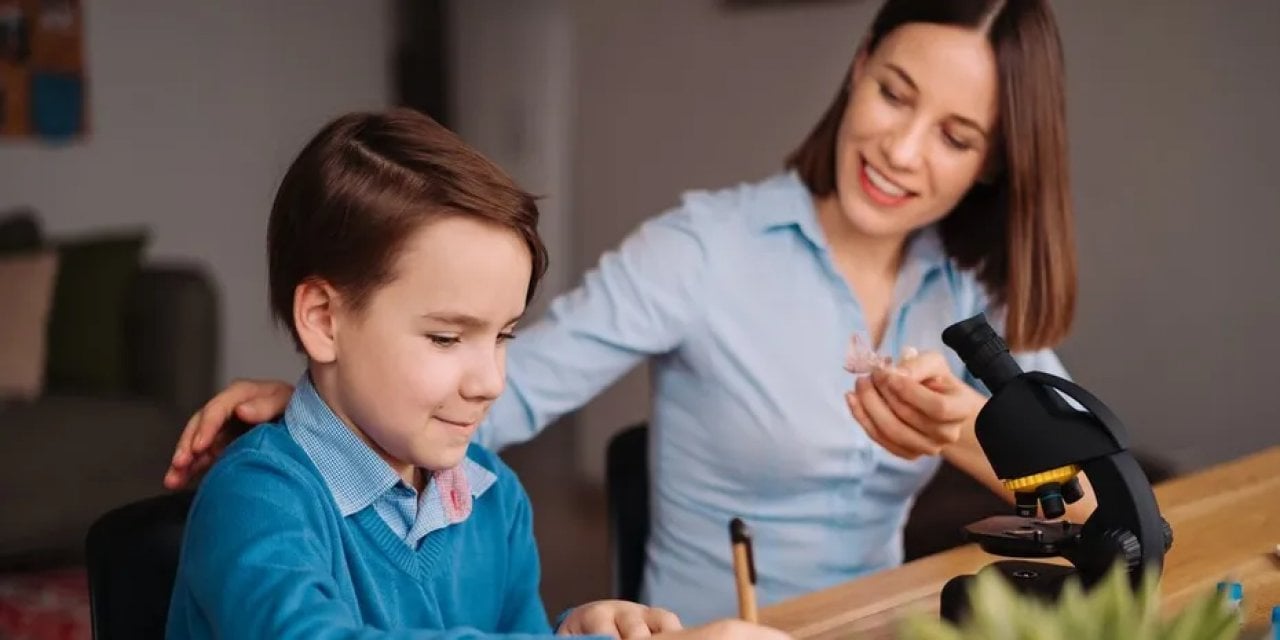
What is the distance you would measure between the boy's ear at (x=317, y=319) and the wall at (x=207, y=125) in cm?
377

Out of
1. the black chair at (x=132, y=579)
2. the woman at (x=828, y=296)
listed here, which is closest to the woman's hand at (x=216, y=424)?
the black chair at (x=132, y=579)

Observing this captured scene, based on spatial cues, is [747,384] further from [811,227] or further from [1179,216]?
[1179,216]

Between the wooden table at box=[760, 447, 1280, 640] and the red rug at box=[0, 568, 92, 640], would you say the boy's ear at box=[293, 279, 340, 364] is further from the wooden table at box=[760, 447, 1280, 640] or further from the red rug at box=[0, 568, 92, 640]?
the red rug at box=[0, 568, 92, 640]

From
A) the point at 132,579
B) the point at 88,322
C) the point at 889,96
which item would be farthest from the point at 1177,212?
the point at 88,322

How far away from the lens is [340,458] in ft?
3.41

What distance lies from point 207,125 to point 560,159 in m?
1.38

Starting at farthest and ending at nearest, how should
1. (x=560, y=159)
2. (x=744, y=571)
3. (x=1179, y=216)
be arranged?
(x=560, y=159) → (x=1179, y=216) → (x=744, y=571)

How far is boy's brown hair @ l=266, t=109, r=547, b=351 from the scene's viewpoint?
1.01m

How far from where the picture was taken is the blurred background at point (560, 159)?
2785mm

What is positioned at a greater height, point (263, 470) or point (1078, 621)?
point (1078, 621)

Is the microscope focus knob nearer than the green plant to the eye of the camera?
No

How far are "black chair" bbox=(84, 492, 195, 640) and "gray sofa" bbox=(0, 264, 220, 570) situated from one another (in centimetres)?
258

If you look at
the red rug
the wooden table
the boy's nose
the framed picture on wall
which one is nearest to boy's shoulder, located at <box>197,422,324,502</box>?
the boy's nose

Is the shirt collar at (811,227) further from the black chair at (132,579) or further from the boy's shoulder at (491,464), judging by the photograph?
the black chair at (132,579)
